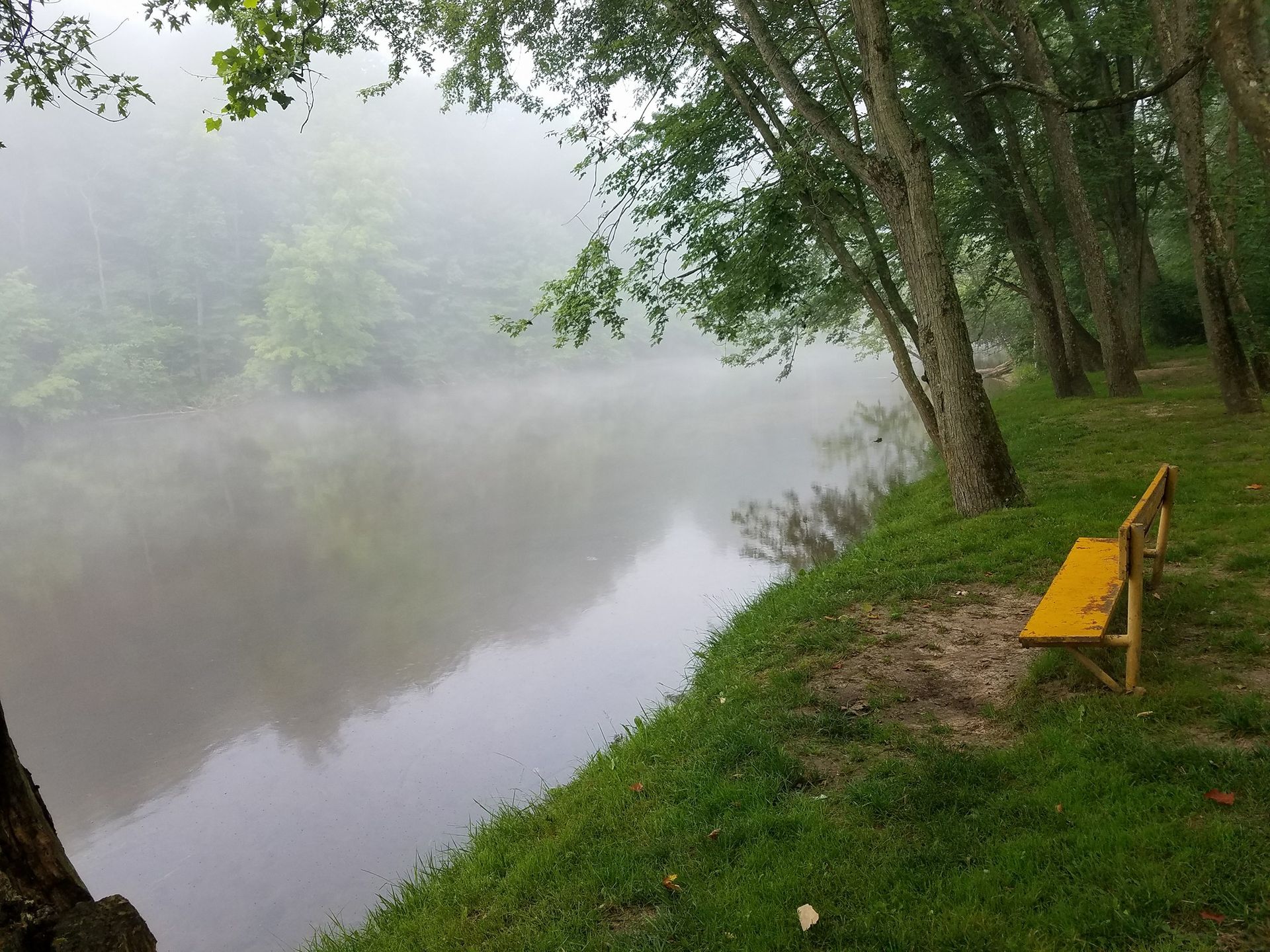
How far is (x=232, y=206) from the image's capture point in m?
59.0

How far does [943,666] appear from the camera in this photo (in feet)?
16.3

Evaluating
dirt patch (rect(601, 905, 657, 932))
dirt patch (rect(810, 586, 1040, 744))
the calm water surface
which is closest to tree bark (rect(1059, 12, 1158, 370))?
the calm water surface

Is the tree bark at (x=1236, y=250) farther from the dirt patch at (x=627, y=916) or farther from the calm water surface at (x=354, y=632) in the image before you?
the dirt patch at (x=627, y=916)

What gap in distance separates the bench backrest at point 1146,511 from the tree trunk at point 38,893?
4.06 meters

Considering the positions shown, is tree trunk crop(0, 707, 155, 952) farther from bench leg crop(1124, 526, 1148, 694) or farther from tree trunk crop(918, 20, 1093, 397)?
tree trunk crop(918, 20, 1093, 397)

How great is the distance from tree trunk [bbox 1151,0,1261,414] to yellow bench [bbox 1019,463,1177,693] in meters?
6.59

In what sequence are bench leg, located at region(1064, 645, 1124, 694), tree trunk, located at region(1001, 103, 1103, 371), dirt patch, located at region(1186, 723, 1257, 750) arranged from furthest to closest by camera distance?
tree trunk, located at region(1001, 103, 1103, 371) → bench leg, located at region(1064, 645, 1124, 694) → dirt patch, located at region(1186, 723, 1257, 750)

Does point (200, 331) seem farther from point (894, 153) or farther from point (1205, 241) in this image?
point (1205, 241)

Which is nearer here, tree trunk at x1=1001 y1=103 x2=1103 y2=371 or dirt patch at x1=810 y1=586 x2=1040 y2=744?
dirt patch at x1=810 y1=586 x2=1040 y2=744

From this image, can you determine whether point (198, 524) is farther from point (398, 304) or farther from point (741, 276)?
point (398, 304)

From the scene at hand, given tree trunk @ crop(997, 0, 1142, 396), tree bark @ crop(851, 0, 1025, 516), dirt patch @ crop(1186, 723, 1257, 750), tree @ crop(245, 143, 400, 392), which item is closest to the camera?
dirt patch @ crop(1186, 723, 1257, 750)

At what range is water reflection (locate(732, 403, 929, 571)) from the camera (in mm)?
11523

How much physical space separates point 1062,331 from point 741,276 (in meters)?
8.53

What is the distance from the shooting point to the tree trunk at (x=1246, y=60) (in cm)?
325
